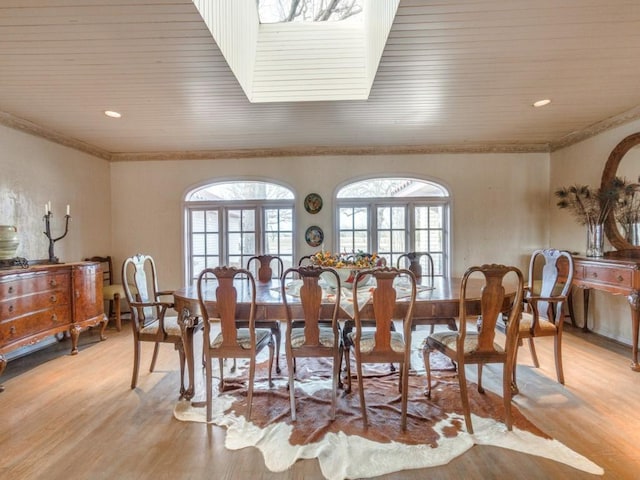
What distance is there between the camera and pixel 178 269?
5012 mm

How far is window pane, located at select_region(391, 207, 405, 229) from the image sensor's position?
497cm

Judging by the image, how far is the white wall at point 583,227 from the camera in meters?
3.67

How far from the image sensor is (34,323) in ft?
10.1

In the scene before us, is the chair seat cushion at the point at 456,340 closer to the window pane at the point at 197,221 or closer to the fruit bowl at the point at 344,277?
the fruit bowl at the point at 344,277

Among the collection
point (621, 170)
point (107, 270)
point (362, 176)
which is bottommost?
point (107, 270)

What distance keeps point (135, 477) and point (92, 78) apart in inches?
113

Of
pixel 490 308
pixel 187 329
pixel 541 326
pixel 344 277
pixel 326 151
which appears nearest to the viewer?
pixel 490 308

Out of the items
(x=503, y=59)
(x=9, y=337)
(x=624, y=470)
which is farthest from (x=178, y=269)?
(x=624, y=470)

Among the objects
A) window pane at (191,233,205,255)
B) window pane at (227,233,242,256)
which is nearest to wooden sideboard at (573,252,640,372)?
window pane at (227,233,242,256)

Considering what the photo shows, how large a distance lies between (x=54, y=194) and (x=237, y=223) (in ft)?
7.51

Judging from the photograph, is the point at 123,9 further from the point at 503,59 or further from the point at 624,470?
the point at 624,470

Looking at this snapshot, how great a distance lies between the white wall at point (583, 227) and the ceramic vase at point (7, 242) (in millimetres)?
6413

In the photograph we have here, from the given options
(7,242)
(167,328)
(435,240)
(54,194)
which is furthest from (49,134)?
(435,240)

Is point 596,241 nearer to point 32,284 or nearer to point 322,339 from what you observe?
point 322,339
